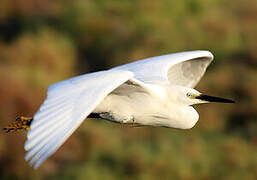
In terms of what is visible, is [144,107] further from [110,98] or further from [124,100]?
[110,98]

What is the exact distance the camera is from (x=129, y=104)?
534 centimetres

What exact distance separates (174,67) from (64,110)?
7.72ft

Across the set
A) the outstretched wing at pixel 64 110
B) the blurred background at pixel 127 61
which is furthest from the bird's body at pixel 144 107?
the blurred background at pixel 127 61

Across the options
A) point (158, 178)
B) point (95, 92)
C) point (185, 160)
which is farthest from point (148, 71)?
point (185, 160)

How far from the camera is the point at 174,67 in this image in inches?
Result: 260

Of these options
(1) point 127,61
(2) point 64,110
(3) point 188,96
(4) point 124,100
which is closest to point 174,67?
(3) point 188,96

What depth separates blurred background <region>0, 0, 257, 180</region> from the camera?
907 cm

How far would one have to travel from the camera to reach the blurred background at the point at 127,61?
907 cm

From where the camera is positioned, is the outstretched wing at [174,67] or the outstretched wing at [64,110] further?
the outstretched wing at [174,67]

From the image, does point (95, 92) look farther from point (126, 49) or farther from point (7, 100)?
→ point (126, 49)

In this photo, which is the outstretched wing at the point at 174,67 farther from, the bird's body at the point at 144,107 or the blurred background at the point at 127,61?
the blurred background at the point at 127,61

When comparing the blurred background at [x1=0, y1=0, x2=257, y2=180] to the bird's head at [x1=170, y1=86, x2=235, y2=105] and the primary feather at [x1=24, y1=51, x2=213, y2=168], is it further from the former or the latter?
the bird's head at [x1=170, y1=86, x2=235, y2=105]

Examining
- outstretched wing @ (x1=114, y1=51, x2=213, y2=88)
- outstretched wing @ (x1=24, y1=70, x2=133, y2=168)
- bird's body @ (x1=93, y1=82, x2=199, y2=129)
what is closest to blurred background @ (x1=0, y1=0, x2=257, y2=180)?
outstretched wing @ (x1=114, y1=51, x2=213, y2=88)

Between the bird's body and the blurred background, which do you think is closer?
the bird's body
